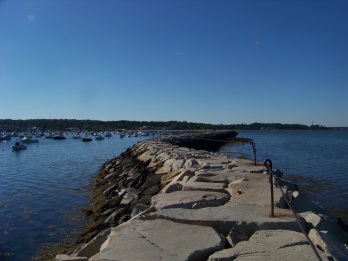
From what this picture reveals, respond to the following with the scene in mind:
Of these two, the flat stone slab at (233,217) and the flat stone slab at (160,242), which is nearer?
the flat stone slab at (160,242)

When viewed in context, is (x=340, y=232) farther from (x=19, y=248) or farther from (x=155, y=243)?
(x=19, y=248)

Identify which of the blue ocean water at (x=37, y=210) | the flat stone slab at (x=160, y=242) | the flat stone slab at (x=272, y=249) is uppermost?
the flat stone slab at (x=272, y=249)

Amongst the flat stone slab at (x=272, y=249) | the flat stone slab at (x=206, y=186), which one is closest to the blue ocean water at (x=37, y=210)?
the flat stone slab at (x=206, y=186)

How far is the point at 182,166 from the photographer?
345 inches

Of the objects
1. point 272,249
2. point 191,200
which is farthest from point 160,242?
point 191,200

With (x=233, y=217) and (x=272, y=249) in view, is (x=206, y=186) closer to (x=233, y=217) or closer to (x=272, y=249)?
(x=233, y=217)

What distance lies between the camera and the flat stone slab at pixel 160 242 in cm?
317

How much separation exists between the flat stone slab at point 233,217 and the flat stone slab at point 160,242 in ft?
0.45

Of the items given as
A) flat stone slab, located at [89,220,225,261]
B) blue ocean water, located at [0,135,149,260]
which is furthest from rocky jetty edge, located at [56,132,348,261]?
blue ocean water, located at [0,135,149,260]

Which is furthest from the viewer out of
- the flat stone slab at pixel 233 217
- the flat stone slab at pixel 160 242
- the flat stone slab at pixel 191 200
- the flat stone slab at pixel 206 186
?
the flat stone slab at pixel 206 186

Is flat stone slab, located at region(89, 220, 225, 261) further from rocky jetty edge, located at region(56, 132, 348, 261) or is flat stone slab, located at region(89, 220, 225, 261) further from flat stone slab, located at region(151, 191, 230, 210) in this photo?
flat stone slab, located at region(151, 191, 230, 210)

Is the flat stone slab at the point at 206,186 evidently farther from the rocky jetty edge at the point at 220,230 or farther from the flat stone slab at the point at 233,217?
the flat stone slab at the point at 233,217

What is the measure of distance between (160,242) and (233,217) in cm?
97

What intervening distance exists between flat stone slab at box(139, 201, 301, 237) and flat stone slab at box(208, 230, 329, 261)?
0.20 metres
